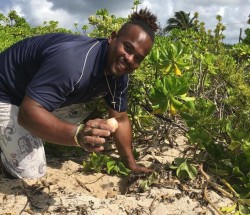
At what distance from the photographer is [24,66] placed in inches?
100

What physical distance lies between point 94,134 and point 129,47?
75 centimetres

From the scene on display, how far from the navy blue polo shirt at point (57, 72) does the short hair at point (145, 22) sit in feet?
0.60

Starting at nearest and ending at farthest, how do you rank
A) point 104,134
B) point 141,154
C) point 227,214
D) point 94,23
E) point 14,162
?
point 104,134 < point 227,214 < point 14,162 < point 141,154 < point 94,23

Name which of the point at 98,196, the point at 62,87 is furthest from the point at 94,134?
the point at 98,196

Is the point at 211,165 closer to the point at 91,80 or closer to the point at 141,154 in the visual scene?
the point at 141,154

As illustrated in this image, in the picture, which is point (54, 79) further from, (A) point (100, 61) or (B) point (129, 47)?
(B) point (129, 47)

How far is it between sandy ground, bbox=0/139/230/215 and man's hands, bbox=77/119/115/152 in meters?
0.56

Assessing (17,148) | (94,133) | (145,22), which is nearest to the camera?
(94,133)

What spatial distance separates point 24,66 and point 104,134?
0.94 m

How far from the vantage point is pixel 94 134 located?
1.86m

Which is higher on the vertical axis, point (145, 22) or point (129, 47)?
point (145, 22)

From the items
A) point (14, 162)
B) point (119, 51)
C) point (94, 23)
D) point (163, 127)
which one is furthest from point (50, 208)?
point (94, 23)

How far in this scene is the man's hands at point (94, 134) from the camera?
1.86 metres

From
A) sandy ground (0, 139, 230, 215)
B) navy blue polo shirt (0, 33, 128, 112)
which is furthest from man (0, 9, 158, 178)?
sandy ground (0, 139, 230, 215)
